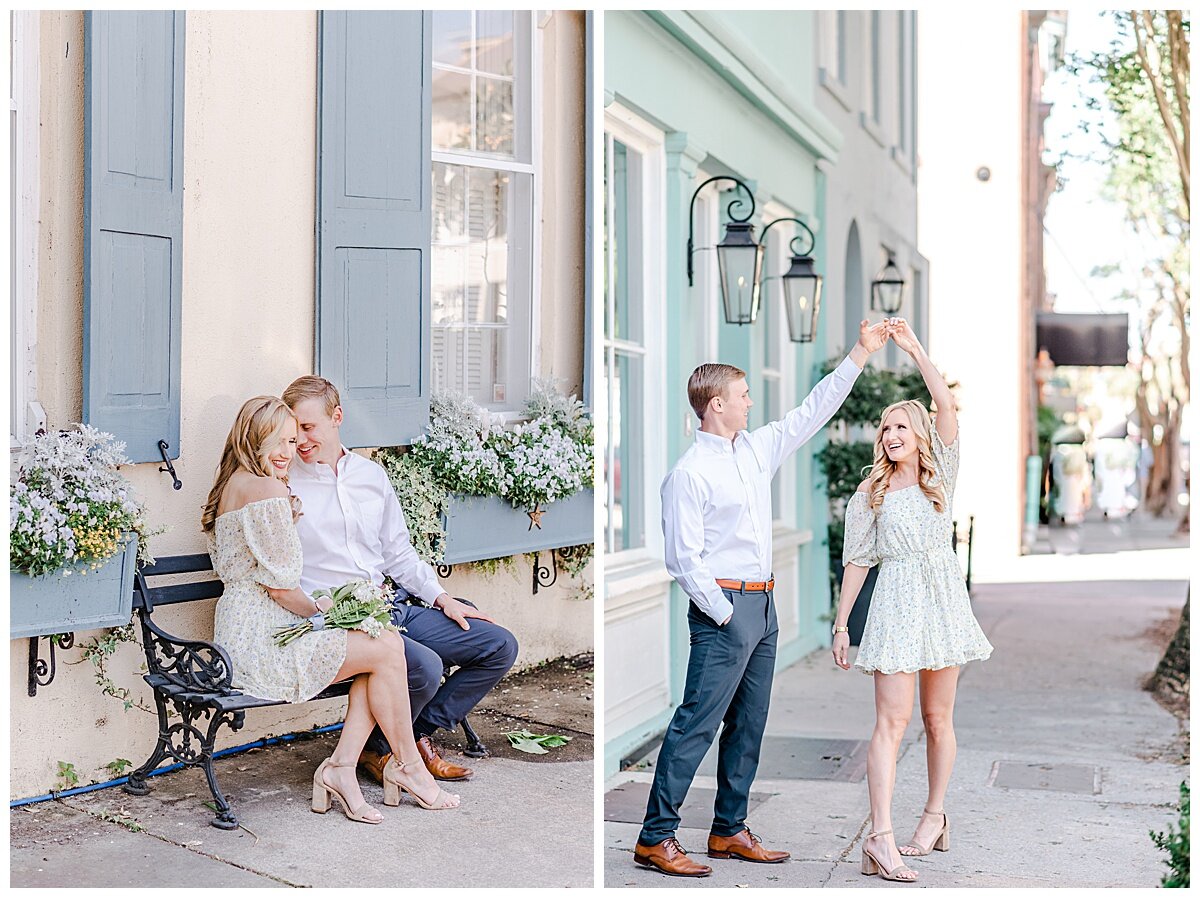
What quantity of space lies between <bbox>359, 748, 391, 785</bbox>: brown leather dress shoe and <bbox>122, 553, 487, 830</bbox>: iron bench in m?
0.33

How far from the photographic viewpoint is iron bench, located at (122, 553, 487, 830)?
4.08 m

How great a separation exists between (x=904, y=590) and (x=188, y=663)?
2.13 m

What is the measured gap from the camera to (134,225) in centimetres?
425

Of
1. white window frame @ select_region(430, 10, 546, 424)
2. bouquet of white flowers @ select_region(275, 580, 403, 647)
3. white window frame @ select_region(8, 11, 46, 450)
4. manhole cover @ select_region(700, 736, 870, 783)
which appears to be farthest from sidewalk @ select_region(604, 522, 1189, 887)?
white window frame @ select_region(8, 11, 46, 450)

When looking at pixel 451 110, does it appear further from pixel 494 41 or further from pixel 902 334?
pixel 902 334

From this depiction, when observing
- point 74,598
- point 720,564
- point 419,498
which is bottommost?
point 74,598

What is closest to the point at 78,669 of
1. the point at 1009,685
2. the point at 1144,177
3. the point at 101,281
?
the point at 101,281

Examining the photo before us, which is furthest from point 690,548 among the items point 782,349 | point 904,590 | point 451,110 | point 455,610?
point 782,349

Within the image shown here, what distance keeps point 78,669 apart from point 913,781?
3.01 metres

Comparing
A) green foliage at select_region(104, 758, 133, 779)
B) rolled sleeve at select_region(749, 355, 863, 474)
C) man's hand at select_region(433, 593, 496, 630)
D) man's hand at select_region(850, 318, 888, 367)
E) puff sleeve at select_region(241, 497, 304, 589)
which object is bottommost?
green foliage at select_region(104, 758, 133, 779)

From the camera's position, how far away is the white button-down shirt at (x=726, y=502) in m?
3.95

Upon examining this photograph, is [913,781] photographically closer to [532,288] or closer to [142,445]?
[532,288]

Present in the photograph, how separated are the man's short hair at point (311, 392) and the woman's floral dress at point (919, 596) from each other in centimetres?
181

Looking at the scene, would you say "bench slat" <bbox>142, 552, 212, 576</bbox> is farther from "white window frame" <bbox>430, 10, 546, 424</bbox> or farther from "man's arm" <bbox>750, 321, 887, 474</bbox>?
"man's arm" <bbox>750, 321, 887, 474</bbox>
